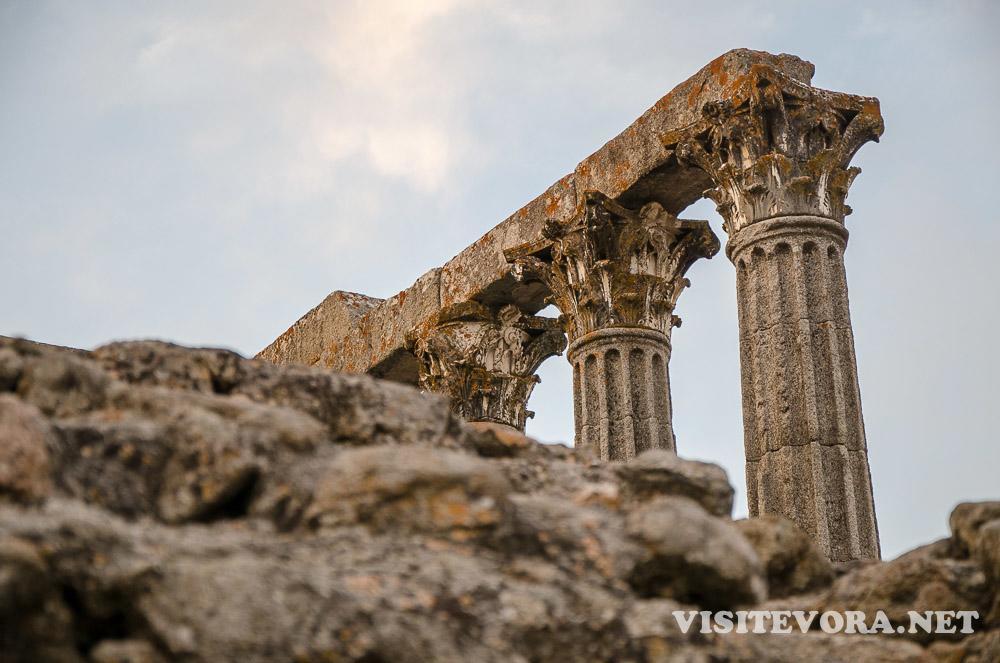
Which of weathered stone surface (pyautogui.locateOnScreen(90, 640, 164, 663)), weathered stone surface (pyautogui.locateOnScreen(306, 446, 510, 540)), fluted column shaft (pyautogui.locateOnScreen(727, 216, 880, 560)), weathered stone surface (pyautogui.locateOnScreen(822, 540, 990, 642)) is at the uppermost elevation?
fluted column shaft (pyautogui.locateOnScreen(727, 216, 880, 560))

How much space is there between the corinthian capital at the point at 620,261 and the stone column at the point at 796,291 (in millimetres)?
1752

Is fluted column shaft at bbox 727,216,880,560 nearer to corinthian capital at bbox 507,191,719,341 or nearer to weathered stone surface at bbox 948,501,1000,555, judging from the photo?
corinthian capital at bbox 507,191,719,341

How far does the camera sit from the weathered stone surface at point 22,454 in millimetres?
2607

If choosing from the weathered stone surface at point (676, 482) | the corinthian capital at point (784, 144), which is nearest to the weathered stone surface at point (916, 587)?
the weathered stone surface at point (676, 482)

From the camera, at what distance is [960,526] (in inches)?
155

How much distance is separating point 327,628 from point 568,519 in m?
0.85

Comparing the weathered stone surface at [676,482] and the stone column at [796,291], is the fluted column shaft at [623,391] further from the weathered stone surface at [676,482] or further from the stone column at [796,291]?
the weathered stone surface at [676,482]

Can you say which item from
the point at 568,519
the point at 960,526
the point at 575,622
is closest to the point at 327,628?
the point at 575,622

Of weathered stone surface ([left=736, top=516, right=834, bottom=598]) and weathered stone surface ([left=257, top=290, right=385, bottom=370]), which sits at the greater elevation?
weathered stone surface ([left=257, top=290, right=385, bottom=370])

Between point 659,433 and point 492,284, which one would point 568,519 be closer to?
point 659,433

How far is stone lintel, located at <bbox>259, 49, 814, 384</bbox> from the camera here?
11.7 m

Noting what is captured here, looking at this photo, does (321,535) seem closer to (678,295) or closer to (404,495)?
(404,495)

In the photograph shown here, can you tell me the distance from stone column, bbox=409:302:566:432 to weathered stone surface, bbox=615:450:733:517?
1261 centimetres

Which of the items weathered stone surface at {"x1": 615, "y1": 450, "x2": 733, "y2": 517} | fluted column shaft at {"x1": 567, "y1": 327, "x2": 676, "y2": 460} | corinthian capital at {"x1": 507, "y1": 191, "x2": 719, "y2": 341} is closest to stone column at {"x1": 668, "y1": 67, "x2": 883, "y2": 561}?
corinthian capital at {"x1": 507, "y1": 191, "x2": 719, "y2": 341}
